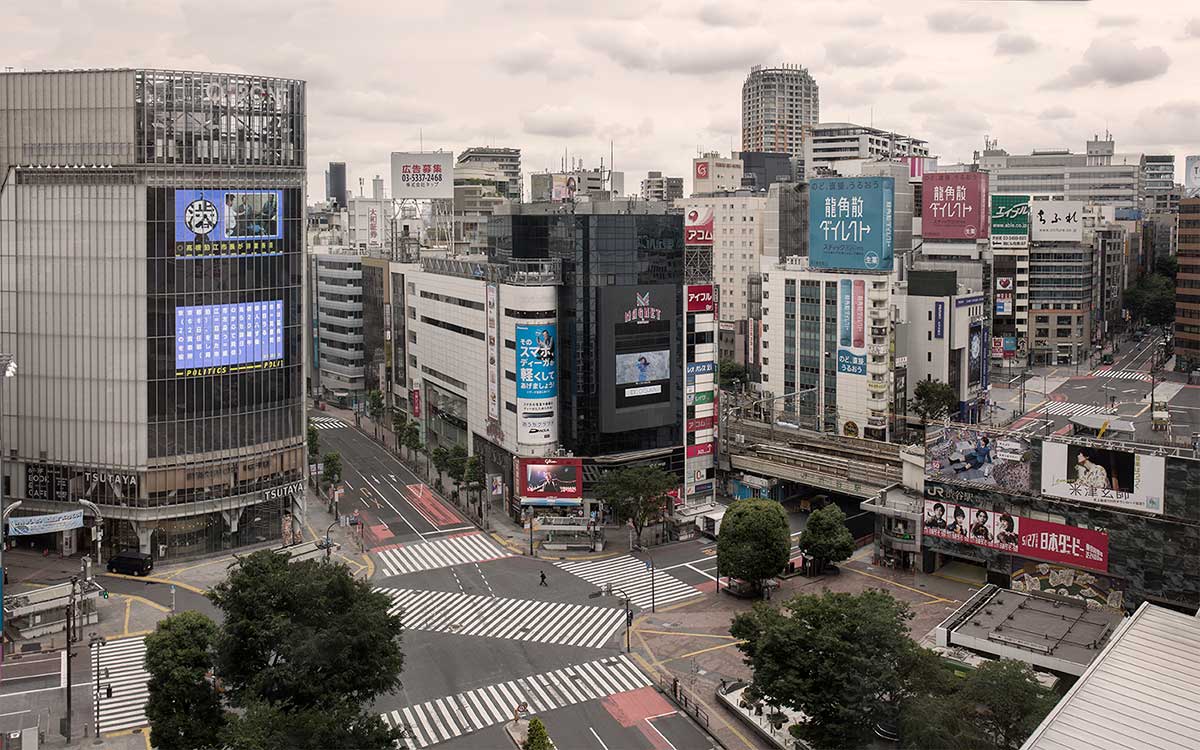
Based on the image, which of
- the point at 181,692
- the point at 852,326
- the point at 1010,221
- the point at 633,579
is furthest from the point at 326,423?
the point at 1010,221

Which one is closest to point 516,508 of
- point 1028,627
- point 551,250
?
point 551,250

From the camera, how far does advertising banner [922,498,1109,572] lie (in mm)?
68188

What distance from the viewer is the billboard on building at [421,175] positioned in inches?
5202

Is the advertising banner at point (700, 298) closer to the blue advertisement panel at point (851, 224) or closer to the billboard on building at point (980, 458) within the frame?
the blue advertisement panel at point (851, 224)

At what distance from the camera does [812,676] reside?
50.0m

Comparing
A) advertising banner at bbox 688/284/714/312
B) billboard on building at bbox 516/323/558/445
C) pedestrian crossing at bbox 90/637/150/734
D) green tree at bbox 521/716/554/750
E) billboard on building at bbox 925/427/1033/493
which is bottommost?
pedestrian crossing at bbox 90/637/150/734

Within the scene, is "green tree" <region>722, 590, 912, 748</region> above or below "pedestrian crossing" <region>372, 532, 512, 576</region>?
above

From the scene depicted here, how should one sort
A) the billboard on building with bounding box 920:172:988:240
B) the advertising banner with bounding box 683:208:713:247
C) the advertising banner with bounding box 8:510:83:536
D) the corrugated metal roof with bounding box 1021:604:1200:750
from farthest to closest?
the billboard on building with bounding box 920:172:988:240 → the advertising banner with bounding box 683:208:713:247 → the advertising banner with bounding box 8:510:83:536 → the corrugated metal roof with bounding box 1021:604:1200:750

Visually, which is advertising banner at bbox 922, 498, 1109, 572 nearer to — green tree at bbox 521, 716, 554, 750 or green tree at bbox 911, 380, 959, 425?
green tree at bbox 911, 380, 959, 425

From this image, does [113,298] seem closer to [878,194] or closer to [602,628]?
[602,628]

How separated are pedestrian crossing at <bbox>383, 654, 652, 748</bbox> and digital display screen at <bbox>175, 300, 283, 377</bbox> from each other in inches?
1432

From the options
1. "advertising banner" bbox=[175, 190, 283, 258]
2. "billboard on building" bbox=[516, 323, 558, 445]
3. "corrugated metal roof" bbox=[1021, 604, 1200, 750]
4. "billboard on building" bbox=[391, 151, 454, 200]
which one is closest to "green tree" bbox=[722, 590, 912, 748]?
"corrugated metal roof" bbox=[1021, 604, 1200, 750]

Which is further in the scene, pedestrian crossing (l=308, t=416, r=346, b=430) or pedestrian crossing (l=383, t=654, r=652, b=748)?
pedestrian crossing (l=308, t=416, r=346, b=430)

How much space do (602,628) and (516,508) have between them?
25.2 m
